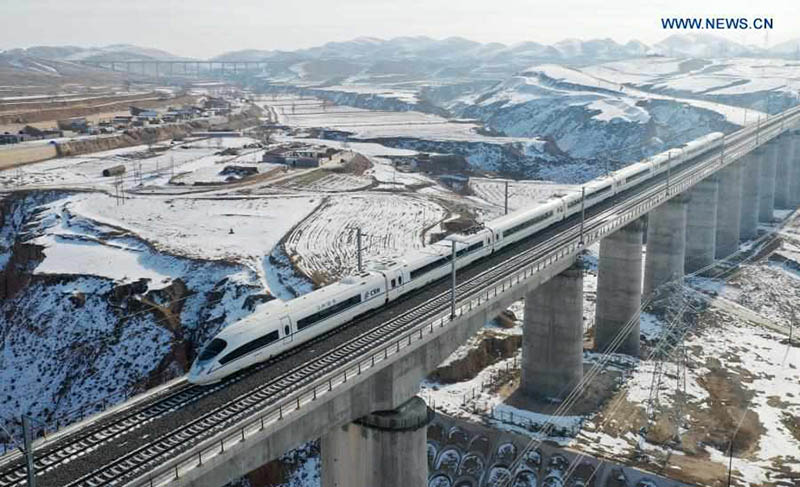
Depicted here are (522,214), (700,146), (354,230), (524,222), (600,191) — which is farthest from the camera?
(700,146)

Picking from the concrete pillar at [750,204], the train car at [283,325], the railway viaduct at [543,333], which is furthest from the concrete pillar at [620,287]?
the concrete pillar at [750,204]

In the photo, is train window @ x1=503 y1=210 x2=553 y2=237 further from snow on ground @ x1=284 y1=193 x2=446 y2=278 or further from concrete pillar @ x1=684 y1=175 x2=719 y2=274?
concrete pillar @ x1=684 y1=175 x2=719 y2=274

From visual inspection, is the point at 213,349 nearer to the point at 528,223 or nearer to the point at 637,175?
the point at 528,223

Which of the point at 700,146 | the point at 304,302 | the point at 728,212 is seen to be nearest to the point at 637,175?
the point at 700,146

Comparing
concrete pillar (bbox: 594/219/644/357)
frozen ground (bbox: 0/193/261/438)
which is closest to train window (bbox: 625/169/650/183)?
concrete pillar (bbox: 594/219/644/357)

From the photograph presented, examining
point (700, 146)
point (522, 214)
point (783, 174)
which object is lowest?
point (783, 174)

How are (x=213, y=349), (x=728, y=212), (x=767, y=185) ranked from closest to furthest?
(x=213, y=349), (x=728, y=212), (x=767, y=185)
